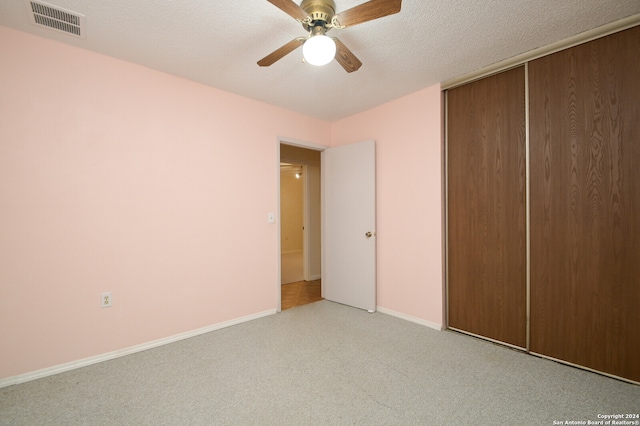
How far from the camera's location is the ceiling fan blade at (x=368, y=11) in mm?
1424

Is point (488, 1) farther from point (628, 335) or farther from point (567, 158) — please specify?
point (628, 335)

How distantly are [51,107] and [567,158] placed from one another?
12.7 ft

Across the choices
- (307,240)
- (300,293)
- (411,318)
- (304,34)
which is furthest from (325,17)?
(307,240)

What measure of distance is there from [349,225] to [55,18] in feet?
10.2

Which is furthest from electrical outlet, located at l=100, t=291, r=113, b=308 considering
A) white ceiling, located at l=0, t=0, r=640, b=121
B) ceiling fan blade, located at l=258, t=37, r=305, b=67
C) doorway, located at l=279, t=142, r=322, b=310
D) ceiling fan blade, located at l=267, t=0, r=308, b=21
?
ceiling fan blade, located at l=267, t=0, r=308, b=21

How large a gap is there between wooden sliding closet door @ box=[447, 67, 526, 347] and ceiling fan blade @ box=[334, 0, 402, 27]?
1.57 meters

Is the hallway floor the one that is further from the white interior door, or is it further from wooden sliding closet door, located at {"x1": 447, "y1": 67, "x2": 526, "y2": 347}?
wooden sliding closet door, located at {"x1": 447, "y1": 67, "x2": 526, "y2": 347}

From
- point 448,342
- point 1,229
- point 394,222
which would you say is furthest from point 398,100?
point 1,229

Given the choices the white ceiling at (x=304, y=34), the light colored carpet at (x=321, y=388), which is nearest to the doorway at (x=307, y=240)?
the light colored carpet at (x=321, y=388)

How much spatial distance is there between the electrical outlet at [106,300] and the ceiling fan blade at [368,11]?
8.56 ft

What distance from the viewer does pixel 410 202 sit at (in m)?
3.13

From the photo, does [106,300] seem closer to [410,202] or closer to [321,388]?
[321,388]

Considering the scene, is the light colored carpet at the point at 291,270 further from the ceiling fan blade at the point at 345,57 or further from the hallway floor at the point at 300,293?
the ceiling fan blade at the point at 345,57

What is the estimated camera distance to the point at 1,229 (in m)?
1.94
